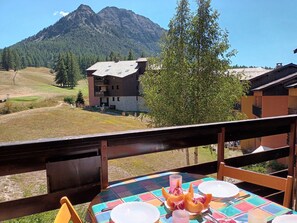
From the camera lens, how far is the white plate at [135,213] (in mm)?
1175

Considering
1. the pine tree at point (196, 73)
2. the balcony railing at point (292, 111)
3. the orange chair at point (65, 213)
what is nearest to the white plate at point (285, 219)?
the orange chair at point (65, 213)

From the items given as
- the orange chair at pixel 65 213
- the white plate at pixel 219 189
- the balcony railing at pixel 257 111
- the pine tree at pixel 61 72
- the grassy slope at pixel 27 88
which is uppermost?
the pine tree at pixel 61 72

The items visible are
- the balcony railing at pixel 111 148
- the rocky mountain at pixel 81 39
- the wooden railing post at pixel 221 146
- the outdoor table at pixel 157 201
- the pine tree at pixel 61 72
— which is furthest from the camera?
the rocky mountain at pixel 81 39

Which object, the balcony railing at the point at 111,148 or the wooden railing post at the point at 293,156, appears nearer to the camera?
the balcony railing at the point at 111,148

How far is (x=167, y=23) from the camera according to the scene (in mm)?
8617

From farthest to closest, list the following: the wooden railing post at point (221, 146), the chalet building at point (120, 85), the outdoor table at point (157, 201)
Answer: the chalet building at point (120, 85) → the wooden railing post at point (221, 146) → the outdoor table at point (157, 201)

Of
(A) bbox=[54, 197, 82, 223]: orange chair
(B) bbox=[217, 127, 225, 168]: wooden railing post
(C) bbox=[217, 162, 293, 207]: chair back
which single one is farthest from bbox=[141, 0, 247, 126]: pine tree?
(A) bbox=[54, 197, 82, 223]: orange chair

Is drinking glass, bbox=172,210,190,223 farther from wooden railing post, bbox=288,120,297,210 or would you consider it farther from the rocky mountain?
the rocky mountain

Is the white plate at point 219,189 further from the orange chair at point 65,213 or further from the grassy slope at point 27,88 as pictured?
the grassy slope at point 27,88

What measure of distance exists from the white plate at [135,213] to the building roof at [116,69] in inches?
1277

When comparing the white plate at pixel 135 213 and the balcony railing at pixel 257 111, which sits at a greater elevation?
the white plate at pixel 135 213

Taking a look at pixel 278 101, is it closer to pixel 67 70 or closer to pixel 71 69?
pixel 71 69

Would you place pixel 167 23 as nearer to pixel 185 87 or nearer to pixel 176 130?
pixel 185 87

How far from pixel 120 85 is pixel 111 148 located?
1266 inches
